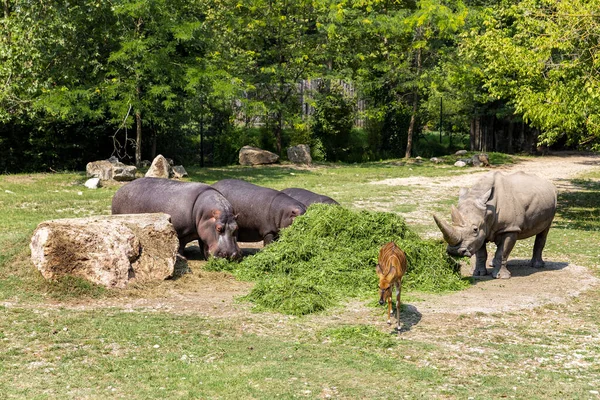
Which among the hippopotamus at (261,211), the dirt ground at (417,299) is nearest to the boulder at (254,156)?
the hippopotamus at (261,211)

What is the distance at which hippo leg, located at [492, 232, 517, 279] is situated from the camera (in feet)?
44.5

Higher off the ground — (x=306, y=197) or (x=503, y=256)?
(x=306, y=197)

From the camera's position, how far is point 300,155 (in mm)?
34938

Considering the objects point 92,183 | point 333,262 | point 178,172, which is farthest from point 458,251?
point 178,172

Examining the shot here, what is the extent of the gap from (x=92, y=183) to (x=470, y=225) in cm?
1461

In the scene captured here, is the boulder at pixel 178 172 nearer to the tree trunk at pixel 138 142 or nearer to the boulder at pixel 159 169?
the boulder at pixel 159 169

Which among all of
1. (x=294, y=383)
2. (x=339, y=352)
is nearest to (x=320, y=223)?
(x=339, y=352)

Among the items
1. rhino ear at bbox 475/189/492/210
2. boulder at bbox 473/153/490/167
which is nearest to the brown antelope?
rhino ear at bbox 475/189/492/210

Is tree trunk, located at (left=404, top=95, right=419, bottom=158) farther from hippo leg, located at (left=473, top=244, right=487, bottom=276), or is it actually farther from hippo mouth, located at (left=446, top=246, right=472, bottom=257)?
hippo mouth, located at (left=446, top=246, right=472, bottom=257)

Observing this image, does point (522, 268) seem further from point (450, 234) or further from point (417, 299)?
point (417, 299)

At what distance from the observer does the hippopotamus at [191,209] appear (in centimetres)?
1360

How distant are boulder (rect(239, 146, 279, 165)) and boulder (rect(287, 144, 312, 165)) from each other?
3.28 ft

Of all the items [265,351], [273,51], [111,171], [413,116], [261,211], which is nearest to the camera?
[265,351]

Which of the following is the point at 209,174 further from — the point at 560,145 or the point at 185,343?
the point at 560,145
